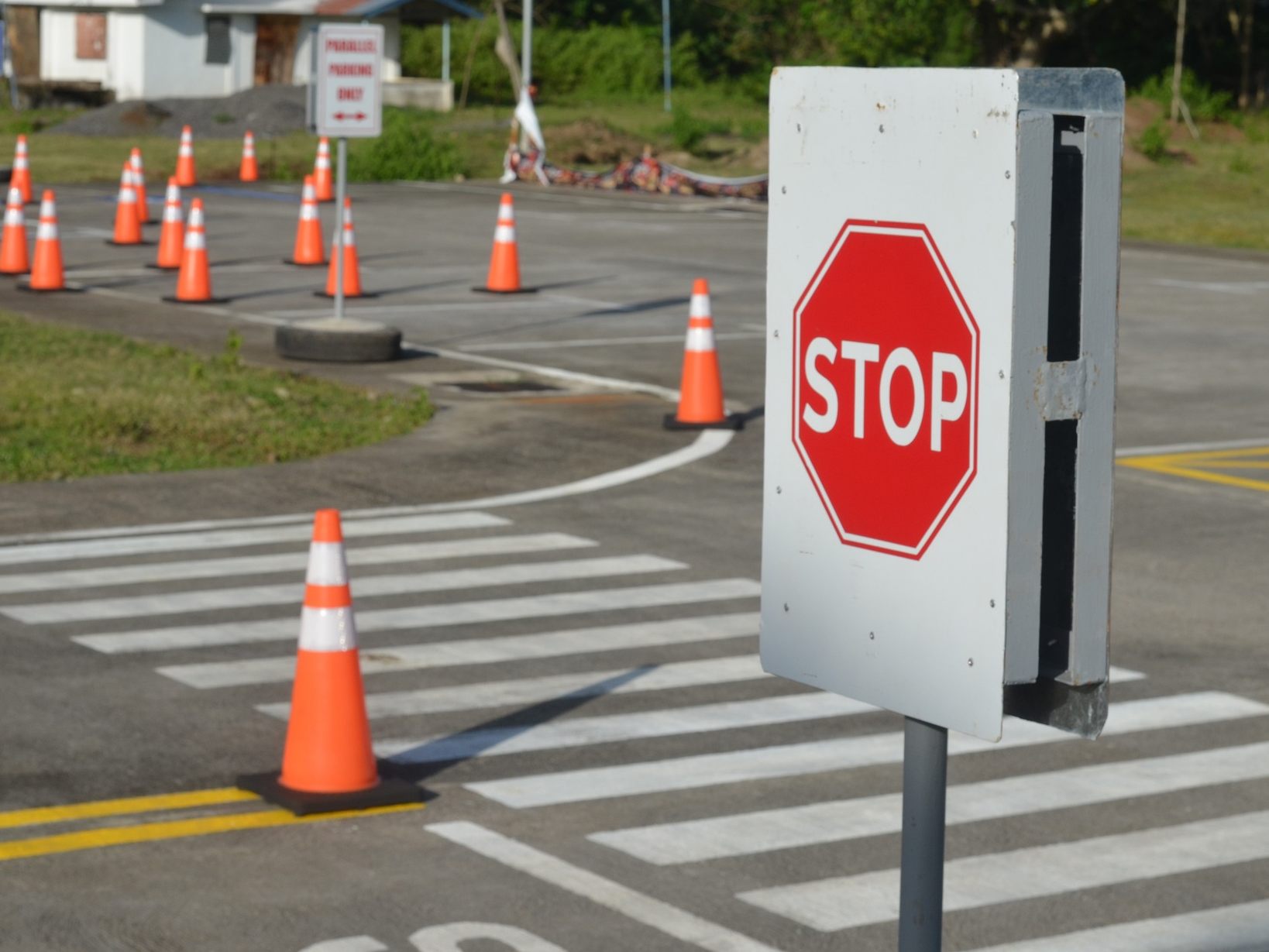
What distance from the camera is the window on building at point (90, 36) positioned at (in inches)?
2562

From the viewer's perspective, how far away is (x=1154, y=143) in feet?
144

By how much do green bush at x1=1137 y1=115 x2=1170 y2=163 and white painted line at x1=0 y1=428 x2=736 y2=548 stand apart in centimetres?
3094

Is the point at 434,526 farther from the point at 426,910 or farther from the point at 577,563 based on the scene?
the point at 426,910

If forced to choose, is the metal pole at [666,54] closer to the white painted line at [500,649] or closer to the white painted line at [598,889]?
the white painted line at [500,649]

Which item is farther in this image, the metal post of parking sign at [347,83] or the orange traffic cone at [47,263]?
the orange traffic cone at [47,263]

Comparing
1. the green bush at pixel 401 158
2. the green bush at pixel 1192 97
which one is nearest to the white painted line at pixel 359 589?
the green bush at pixel 401 158

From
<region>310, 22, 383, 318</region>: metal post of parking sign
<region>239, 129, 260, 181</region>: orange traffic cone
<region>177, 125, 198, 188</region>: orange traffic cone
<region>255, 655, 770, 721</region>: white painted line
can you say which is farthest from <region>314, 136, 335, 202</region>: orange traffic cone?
<region>255, 655, 770, 721</region>: white painted line

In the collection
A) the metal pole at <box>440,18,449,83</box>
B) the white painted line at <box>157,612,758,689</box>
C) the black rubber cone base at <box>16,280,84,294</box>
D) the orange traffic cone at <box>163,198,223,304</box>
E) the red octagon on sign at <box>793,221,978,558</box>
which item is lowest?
the white painted line at <box>157,612,758,689</box>

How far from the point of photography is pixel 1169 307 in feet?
76.3

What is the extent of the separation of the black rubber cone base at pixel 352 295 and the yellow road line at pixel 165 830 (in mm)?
15655

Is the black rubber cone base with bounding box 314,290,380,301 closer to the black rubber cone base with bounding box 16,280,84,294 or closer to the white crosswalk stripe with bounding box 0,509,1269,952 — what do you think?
the black rubber cone base with bounding box 16,280,84,294

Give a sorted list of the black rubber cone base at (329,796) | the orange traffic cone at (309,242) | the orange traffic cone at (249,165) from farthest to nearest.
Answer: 1. the orange traffic cone at (249,165)
2. the orange traffic cone at (309,242)
3. the black rubber cone base at (329,796)

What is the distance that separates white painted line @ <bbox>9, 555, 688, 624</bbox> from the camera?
9.73 meters

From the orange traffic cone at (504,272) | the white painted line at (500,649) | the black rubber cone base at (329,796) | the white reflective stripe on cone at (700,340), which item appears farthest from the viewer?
the orange traffic cone at (504,272)
